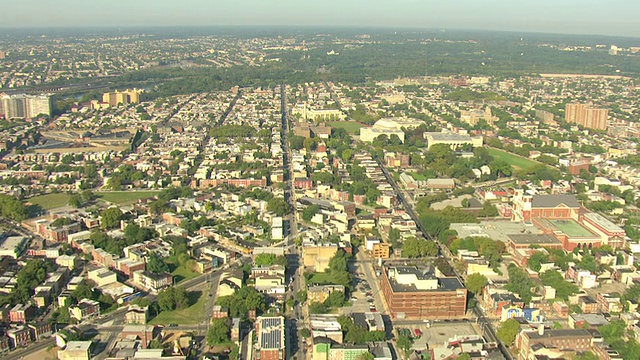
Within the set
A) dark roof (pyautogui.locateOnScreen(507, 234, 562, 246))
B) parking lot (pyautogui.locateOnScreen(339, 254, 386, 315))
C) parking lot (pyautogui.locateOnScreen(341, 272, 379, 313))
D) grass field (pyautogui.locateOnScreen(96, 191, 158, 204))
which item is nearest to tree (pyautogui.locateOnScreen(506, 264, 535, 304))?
dark roof (pyautogui.locateOnScreen(507, 234, 562, 246))

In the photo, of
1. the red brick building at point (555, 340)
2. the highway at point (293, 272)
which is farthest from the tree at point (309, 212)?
the red brick building at point (555, 340)

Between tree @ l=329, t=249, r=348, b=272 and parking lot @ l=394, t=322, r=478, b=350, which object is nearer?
parking lot @ l=394, t=322, r=478, b=350

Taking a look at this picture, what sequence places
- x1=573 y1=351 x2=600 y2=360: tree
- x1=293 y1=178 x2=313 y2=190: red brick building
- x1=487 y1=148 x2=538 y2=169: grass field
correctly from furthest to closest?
x1=487 y1=148 x2=538 y2=169: grass field < x1=293 y1=178 x2=313 y2=190: red brick building < x1=573 y1=351 x2=600 y2=360: tree

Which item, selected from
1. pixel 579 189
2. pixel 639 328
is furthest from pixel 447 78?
pixel 639 328

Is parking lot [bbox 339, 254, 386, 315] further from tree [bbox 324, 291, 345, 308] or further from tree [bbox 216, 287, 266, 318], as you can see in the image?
tree [bbox 216, 287, 266, 318]

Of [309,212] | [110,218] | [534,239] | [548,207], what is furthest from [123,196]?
[548,207]

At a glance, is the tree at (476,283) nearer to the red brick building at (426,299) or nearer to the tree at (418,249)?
the red brick building at (426,299)

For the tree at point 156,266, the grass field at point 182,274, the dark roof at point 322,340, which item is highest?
the tree at point 156,266

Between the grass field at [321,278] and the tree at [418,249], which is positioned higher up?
the tree at [418,249]
